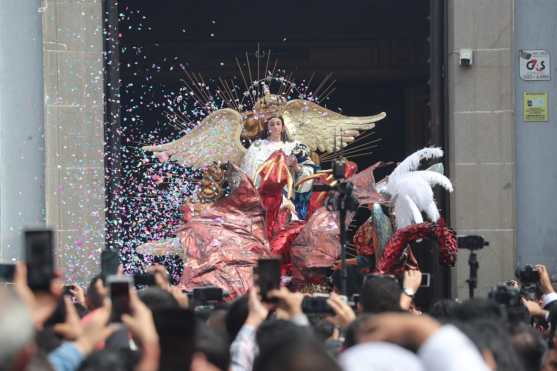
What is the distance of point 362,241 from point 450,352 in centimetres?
1030

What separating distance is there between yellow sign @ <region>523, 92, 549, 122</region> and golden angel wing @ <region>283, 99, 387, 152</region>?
227 cm

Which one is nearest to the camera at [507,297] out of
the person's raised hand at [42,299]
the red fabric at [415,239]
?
the person's raised hand at [42,299]

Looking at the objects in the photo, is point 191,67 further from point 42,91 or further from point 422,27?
point 42,91

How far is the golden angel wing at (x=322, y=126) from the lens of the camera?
48.8ft

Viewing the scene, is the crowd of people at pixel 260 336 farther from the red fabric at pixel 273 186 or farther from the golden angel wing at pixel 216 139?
the golden angel wing at pixel 216 139

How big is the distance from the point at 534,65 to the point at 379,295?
295 inches

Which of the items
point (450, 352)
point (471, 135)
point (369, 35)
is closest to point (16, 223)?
point (471, 135)

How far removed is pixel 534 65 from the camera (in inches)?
510

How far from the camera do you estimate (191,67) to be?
17.9 metres

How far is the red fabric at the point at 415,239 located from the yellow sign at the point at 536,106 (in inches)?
59.6

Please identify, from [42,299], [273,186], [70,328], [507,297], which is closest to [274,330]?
[70,328]

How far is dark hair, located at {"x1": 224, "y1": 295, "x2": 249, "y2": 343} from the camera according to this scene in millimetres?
5598

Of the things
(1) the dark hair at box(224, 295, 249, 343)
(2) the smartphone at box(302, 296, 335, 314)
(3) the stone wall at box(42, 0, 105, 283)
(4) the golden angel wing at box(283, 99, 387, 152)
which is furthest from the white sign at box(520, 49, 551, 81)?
(1) the dark hair at box(224, 295, 249, 343)

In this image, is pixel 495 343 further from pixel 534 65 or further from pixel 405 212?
pixel 534 65
